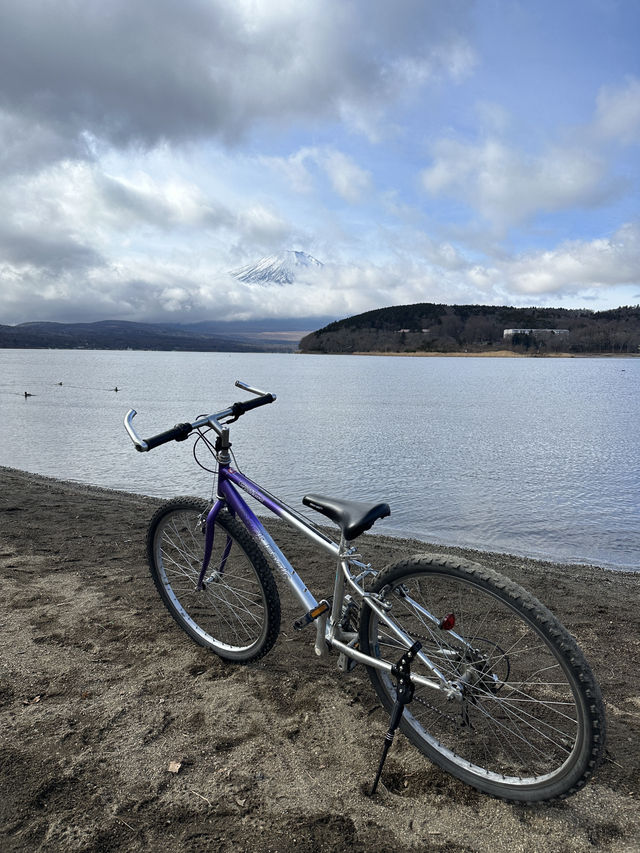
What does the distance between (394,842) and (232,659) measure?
1789 millimetres

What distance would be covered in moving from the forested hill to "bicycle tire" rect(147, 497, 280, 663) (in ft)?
549

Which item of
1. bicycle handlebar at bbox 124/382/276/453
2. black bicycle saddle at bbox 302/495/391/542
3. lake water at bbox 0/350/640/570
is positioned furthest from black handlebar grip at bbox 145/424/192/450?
lake water at bbox 0/350/640/570

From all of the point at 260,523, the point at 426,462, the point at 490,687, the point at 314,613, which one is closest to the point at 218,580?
the point at 260,523

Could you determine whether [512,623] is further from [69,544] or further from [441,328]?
[441,328]

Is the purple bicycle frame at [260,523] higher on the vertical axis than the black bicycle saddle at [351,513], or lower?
lower

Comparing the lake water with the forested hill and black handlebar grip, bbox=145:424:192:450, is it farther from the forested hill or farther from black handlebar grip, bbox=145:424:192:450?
the forested hill

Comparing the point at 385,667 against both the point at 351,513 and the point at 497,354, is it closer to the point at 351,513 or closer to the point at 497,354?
the point at 351,513

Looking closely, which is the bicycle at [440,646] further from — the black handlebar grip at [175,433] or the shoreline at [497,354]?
the shoreline at [497,354]

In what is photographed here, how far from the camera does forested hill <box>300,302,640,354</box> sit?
158125mm

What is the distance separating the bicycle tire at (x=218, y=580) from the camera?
371 cm

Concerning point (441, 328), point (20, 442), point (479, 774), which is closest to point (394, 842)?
point (479, 774)

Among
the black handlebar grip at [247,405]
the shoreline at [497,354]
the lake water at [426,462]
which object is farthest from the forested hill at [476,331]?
the black handlebar grip at [247,405]

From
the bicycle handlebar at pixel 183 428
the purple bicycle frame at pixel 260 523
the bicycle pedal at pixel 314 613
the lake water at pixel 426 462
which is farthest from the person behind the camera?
the lake water at pixel 426 462

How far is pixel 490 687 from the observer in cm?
280
